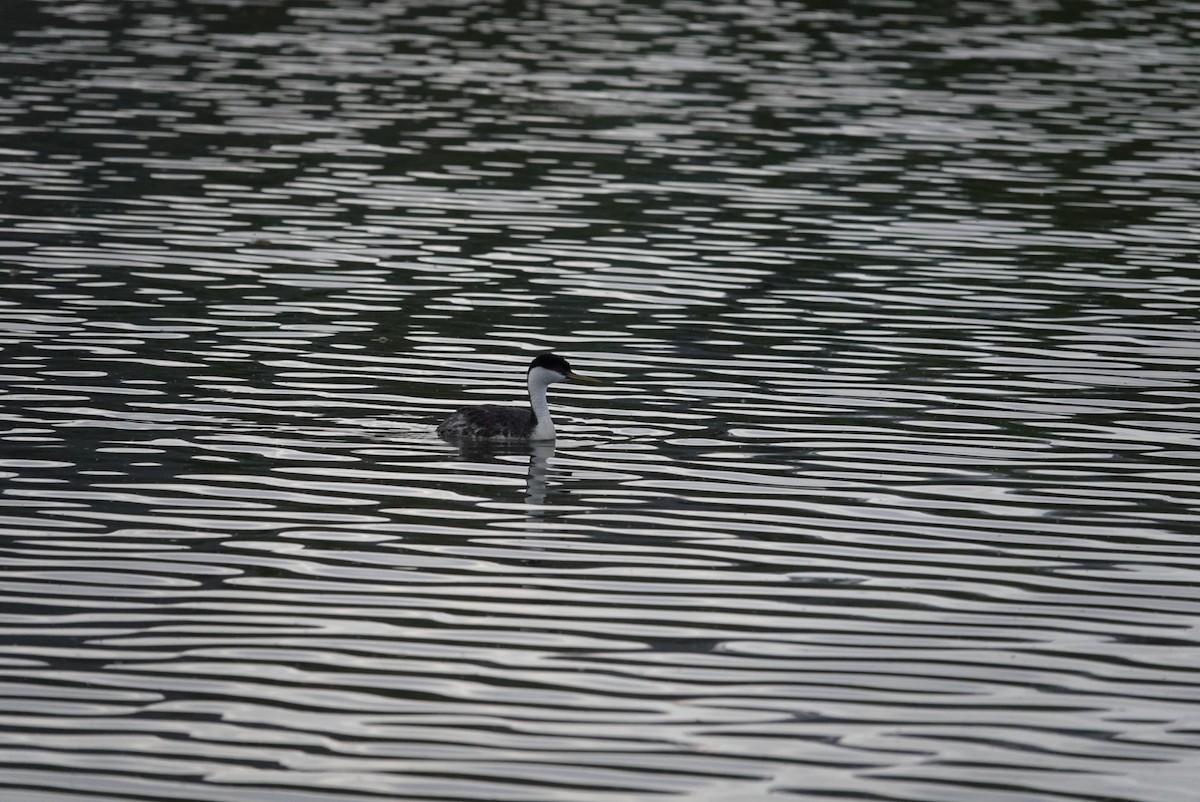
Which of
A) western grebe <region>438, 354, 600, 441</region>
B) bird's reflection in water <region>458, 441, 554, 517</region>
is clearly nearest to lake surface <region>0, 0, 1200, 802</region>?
bird's reflection in water <region>458, 441, 554, 517</region>

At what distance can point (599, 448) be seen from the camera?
17.7 m

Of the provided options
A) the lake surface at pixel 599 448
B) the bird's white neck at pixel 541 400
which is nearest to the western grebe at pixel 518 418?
the bird's white neck at pixel 541 400

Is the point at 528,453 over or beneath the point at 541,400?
beneath

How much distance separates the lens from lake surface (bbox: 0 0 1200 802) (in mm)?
11023

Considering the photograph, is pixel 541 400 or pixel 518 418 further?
pixel 541 400

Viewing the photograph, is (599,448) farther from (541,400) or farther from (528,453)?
(541,400)

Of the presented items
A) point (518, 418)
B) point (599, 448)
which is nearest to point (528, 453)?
point (518, 418)

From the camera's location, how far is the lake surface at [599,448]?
11.0 m

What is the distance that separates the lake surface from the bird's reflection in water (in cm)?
6

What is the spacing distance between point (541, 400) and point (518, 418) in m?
0.45

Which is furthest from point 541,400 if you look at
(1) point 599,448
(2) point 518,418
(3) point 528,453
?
(1) point 599,448

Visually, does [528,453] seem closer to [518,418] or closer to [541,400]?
[518,418]

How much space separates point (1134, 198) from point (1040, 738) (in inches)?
792

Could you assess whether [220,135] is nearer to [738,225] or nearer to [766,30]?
[738,225]
